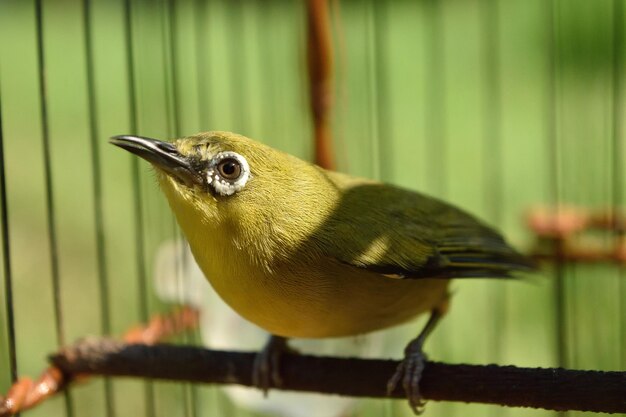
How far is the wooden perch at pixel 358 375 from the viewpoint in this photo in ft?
5.65

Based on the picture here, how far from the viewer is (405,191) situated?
256 cm

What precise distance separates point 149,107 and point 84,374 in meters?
2.82

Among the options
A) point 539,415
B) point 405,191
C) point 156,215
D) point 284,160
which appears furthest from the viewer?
point 156,215

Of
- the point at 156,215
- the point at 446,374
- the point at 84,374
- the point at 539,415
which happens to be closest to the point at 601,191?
the point at 539,415

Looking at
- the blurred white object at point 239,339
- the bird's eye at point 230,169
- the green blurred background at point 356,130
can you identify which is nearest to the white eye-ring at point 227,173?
the bird's eye at point 230,169

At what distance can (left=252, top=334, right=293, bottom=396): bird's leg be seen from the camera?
220cm

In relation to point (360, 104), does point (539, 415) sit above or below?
below

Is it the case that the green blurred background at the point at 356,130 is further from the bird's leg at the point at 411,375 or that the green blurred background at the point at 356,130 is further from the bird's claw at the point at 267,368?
the bird's leg at the point at 411,375

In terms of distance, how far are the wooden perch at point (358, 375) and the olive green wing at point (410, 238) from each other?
28 cm

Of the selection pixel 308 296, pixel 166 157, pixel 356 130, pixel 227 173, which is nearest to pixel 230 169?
pixel 227 173

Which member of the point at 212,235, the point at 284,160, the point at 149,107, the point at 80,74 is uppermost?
the point at 80,74

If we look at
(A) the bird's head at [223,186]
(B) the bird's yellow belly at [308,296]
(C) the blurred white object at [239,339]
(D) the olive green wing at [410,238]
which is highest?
(A) the bird's head at [223,186]

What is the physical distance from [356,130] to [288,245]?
11.2 feet

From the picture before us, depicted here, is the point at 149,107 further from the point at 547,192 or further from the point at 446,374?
the point at 446,374
